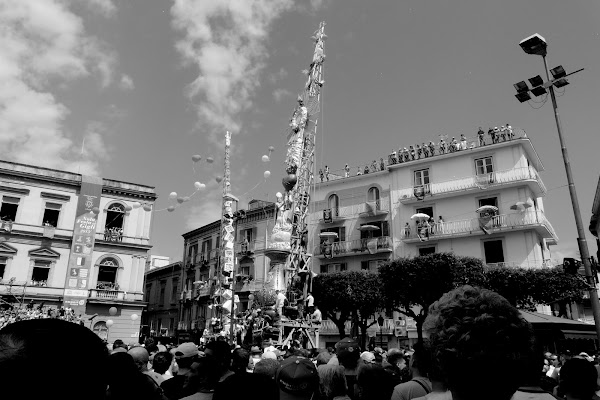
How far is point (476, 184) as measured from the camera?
3288cm

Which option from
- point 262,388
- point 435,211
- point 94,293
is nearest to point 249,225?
point 94,293

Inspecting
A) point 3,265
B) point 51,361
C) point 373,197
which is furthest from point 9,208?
point 51,361

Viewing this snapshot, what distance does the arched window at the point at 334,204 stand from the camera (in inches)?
1505

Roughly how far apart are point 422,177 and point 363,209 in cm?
518

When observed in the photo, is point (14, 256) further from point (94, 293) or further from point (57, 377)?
point (57, 377)

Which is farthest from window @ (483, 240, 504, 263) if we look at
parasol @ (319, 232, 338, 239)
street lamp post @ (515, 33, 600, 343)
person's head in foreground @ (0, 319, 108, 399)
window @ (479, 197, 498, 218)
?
person's head in foreground @ (0, 319, 108, 399)

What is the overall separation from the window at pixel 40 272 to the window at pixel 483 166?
31724mm

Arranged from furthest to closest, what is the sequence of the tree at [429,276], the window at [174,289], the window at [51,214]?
1. the window at [174,289]
2. the window at [51,214]
3. the tree at [429,276]

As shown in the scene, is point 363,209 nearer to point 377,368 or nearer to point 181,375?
point 181,375

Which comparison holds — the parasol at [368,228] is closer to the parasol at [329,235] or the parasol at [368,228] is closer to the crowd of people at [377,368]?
the parasol at [329,235]

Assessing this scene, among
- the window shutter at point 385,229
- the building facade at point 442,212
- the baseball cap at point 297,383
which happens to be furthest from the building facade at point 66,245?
the baseball cap at point 297,383

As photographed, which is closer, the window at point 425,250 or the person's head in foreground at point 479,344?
the person's head in foreground at point 479,344

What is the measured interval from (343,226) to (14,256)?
24129 millimetres

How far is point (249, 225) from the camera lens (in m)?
43.2
